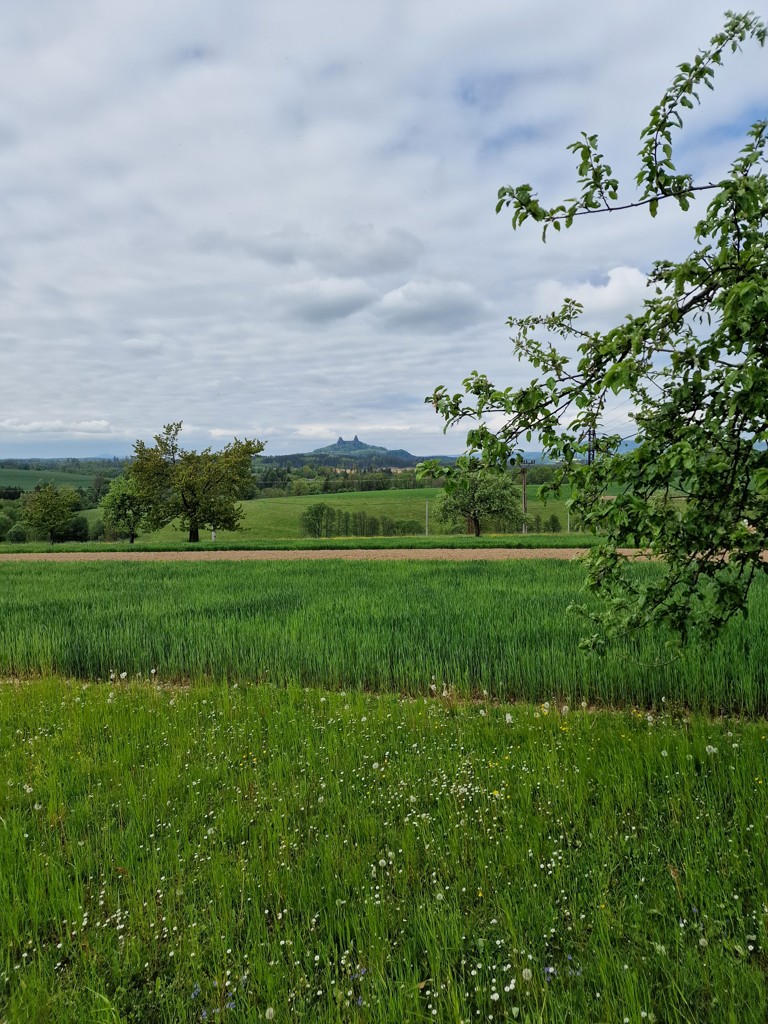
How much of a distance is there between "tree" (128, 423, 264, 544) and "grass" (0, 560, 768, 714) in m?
27.0

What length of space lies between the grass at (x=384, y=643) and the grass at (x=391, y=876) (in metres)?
1.18

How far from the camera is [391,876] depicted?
3.09m

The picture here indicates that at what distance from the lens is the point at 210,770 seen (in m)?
4.39

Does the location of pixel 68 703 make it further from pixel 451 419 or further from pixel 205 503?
pixel 205 503

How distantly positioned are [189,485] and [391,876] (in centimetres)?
3978

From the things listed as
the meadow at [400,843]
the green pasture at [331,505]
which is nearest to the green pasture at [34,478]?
the green pasture at [331,505]

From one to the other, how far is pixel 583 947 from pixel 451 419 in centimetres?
296

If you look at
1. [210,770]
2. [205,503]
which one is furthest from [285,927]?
[205,503]

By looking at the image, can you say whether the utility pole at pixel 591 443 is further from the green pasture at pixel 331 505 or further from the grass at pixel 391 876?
the green pasture at pixel 331 505

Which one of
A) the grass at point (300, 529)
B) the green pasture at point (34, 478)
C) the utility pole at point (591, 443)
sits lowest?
the grass at point (300, 529)

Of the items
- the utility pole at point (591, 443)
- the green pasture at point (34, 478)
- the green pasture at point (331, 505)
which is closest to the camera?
the utility pole at point (591, 443)

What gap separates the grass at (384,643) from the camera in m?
6.25

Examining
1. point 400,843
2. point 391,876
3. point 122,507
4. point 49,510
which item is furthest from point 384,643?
point 49,510

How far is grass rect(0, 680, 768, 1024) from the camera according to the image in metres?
2.31
